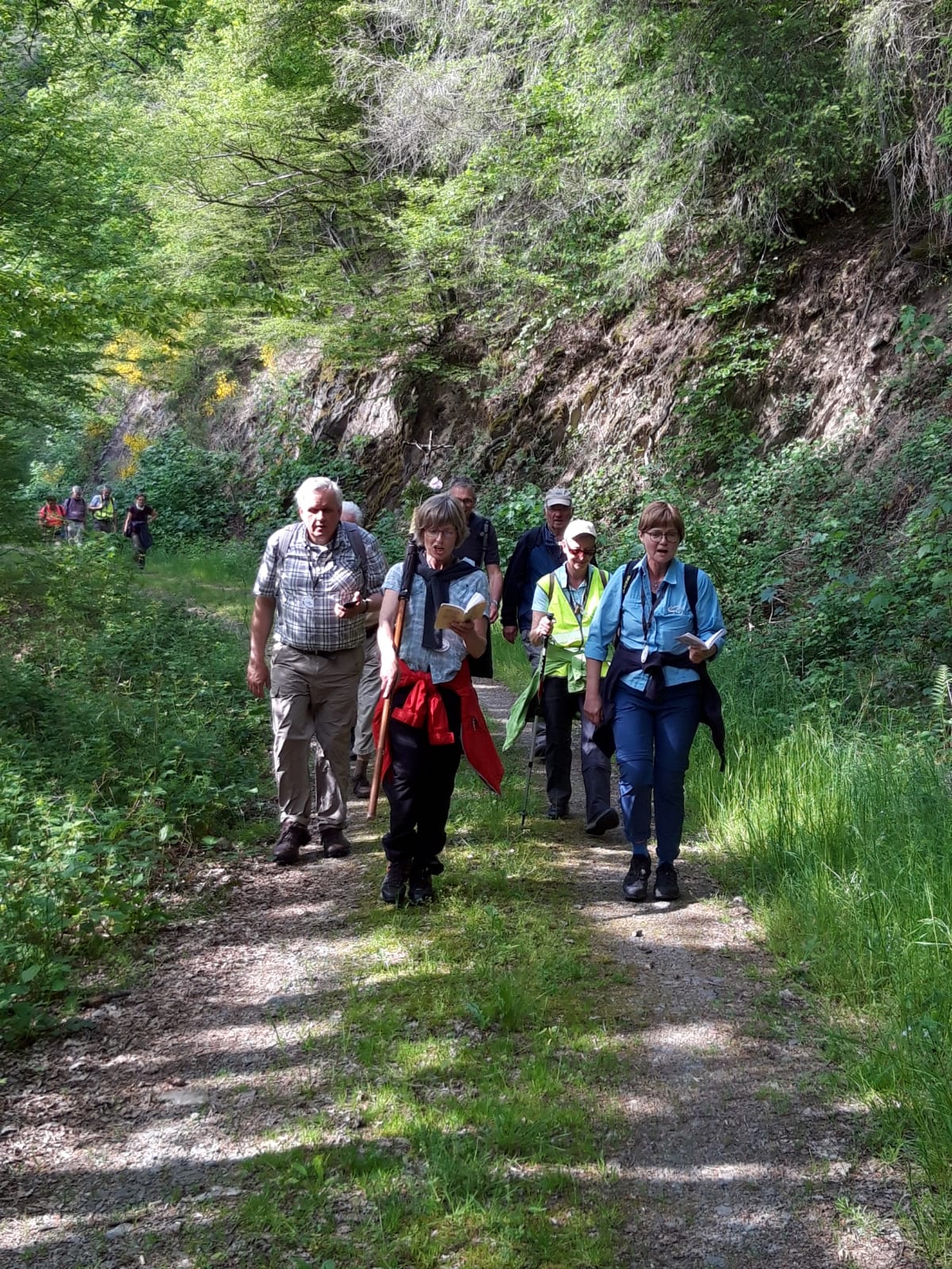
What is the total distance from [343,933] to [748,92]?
927 cm

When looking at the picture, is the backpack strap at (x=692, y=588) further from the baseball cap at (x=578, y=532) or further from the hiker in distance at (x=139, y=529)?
the hiker in distance at (x=139, y=529)

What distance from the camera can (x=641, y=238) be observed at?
12461mm

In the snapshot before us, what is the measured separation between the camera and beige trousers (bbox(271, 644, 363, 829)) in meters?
6.05

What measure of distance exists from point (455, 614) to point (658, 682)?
1.12 meters

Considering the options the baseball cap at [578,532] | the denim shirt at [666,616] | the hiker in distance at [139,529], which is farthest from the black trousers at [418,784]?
the hiker in distance at [139,529]

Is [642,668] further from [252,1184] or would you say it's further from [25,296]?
[25,296]

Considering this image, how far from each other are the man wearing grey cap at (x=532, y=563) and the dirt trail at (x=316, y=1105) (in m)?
3.13

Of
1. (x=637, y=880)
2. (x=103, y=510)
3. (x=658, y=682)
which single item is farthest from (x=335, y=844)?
(x=103, y=510)

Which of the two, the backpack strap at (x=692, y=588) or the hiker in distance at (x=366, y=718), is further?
the hiker in distance at (x=366, y=718)

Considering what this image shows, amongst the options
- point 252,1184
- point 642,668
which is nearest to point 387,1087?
Result: point 252,1184

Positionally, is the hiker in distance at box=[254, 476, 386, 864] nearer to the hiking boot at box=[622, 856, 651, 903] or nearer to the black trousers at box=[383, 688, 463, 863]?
the black trousers at box=[383, 688, 463, 863]

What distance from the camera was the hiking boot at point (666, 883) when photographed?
5343 mm

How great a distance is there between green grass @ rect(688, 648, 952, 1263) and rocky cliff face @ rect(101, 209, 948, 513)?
5.98 m

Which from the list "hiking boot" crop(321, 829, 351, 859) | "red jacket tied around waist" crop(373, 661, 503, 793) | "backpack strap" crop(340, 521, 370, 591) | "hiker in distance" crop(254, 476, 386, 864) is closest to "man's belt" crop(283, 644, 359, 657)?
"hiker in distance" crop(254, 476, 386, 864)
